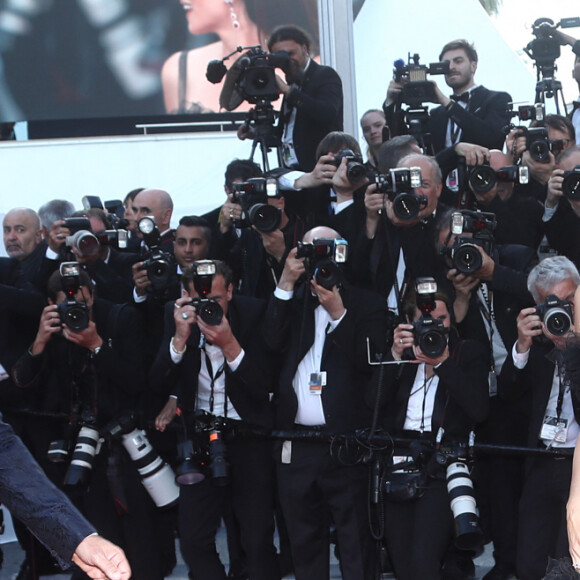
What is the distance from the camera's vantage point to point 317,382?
199 inches

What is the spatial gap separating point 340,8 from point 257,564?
13.7 ft

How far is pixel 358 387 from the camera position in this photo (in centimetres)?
506

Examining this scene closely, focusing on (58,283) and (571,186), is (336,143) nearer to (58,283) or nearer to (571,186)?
(571,186)

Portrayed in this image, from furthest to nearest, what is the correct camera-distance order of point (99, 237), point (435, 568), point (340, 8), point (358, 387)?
point (340, 8) < point (99, 237) < point (358, 387) < point (435, 568)

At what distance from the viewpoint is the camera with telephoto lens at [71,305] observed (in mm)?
5156

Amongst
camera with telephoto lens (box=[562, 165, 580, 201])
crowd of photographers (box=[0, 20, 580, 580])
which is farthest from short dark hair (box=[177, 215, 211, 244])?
camera with telephoto lens (box=[562, 165, 580, 201])

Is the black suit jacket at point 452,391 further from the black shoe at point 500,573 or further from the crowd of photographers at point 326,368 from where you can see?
the black shoe at point 500,573

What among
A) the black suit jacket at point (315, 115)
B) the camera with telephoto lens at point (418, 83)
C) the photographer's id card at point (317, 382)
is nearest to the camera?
the photographer's id card at point (317, 382)

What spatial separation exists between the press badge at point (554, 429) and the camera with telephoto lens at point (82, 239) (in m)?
2.43

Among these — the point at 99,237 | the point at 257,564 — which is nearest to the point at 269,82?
the point at 99,237

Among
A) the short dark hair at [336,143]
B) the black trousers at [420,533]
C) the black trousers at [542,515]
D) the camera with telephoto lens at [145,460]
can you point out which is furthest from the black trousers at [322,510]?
the short dark hair at [336,143]

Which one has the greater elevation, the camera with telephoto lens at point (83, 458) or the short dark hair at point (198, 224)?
the short dark hair at point (198, 224)

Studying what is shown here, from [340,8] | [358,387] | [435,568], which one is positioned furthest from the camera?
[340,8]

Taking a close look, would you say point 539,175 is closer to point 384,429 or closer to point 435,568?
point 384,429
